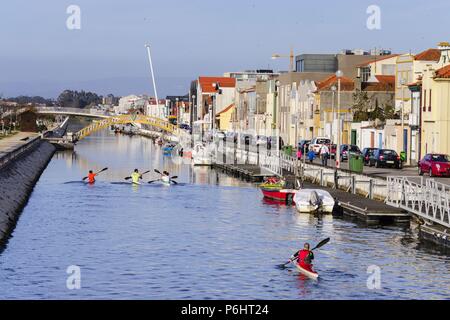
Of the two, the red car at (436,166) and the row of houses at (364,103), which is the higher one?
the row of houses at (364,103)

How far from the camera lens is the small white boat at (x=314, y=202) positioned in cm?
6391

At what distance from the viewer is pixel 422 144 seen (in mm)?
86000

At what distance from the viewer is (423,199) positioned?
173 ft

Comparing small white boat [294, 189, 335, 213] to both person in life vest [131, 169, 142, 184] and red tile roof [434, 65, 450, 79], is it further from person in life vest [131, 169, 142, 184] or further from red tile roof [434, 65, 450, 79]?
A: person in life vest [131, 169, 142, 184]

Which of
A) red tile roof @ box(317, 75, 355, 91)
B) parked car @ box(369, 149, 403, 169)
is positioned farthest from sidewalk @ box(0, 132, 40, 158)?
red tile roof @ box(317, 75, 355, 91)

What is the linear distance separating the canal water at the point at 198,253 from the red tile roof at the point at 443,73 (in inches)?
709

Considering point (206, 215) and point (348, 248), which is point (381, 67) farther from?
point (348, 248)

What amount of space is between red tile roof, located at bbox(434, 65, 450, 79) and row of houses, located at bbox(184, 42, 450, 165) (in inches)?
3.5

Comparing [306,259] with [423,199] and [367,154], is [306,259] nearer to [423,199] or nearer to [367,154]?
[423,199]

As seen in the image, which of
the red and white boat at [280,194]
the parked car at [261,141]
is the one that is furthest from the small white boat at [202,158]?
the red and white boat at [280,194]

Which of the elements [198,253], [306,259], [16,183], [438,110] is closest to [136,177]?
[16,183]

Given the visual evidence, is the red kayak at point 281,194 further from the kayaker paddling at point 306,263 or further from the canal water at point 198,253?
the kayaker paddling at point 306,263

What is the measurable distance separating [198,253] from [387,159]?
122 ft
